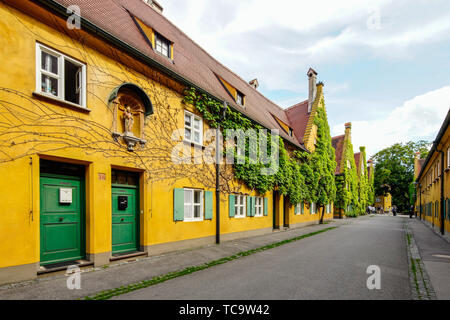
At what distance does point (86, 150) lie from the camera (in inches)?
284

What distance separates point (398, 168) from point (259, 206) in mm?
49890

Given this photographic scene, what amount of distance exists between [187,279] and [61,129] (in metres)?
4.74

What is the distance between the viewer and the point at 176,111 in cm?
1026

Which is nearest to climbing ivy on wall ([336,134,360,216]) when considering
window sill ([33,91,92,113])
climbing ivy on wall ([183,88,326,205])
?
climbing ivy on wall ([183,88,326,205])

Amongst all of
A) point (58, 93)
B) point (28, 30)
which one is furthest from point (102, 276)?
point (28, 30)

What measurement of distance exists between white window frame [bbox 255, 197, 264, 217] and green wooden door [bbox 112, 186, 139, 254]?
8.07m

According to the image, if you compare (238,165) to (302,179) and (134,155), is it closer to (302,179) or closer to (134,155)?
(134,155)

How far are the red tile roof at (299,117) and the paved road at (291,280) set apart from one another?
15.8 m

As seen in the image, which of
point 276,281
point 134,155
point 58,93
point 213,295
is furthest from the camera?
point 134,155

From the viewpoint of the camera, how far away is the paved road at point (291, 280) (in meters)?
5.41

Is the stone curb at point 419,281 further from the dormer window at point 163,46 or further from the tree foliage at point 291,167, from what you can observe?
the dormer window at point 163,46

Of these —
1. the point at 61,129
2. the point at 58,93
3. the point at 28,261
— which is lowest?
the point at 28,261

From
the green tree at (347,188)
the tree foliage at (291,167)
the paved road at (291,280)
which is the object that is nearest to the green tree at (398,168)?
the green tree at (347,188)

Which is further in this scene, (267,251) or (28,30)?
(267,251)
